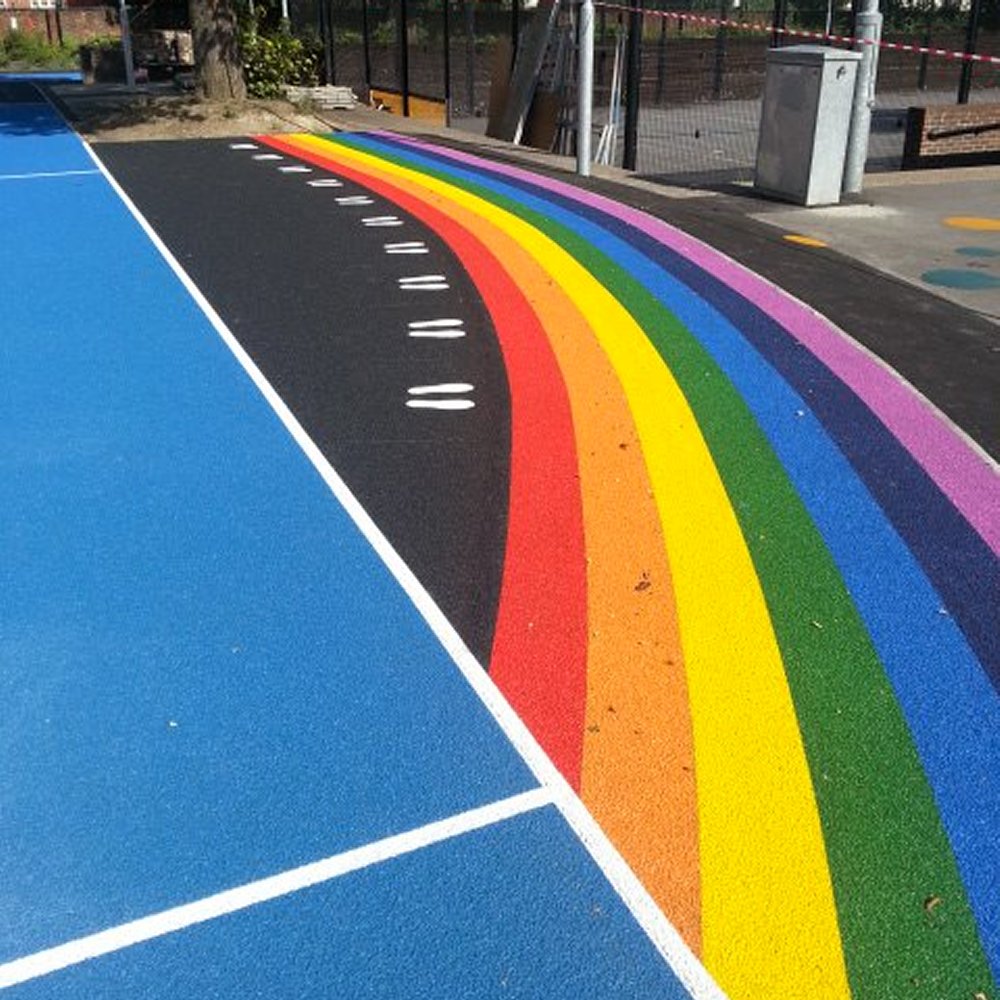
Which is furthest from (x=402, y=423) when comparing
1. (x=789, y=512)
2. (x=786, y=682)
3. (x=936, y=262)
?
(x=936, y=262)

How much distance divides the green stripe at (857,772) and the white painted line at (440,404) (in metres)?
1.57

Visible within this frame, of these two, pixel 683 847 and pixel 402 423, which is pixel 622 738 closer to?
pixel 683 847

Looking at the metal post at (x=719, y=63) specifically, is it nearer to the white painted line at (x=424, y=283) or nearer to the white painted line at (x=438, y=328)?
the white painted line at (x=424, y=283)

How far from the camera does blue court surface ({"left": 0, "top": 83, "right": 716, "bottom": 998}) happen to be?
2.92 meters

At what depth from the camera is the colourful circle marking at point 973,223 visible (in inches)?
471

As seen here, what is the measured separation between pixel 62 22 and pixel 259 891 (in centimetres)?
5976

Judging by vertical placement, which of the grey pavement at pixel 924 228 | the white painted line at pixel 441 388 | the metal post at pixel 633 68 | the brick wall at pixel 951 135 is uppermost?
the metal post at pixel 633 68

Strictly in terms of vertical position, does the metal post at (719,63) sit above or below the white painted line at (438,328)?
above

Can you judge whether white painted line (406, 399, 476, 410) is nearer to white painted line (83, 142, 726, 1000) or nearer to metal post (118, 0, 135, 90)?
white painted line (83, 142, 726, 1000)

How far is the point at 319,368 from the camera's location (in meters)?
7.47

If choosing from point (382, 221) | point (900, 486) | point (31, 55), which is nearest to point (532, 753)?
point (900, 486)

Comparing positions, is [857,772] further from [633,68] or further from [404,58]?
[404,58]

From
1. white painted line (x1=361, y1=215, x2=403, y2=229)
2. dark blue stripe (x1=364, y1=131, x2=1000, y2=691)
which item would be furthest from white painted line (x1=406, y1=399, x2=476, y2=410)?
white painted line (x1=361, y1=215, x2=403, y2=229)

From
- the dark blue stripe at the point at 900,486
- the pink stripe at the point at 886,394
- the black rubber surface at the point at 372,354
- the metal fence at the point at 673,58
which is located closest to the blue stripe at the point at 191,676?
the black rubber surface at the point at 372,354
